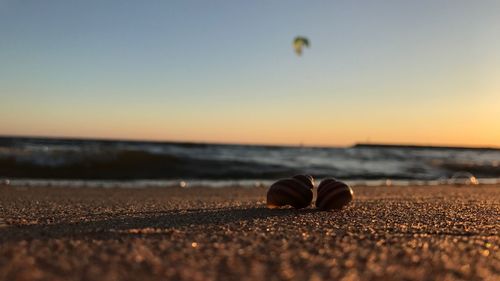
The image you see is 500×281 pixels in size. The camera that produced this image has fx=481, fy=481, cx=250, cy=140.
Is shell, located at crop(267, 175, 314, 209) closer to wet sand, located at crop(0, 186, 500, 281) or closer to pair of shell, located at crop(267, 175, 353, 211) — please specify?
pair of shell, located at crop(267, 175, 353, 211)

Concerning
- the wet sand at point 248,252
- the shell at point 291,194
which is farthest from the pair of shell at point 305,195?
the wet sand at point 248,252

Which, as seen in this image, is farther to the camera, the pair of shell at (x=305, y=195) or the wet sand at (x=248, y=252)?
the pair of shell at (x=305, y=195)

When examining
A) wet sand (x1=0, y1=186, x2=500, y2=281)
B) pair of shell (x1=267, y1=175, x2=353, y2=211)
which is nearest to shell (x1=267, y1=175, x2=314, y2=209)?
pair of shell (x1=267, y1=175, x2=353, y2=211)

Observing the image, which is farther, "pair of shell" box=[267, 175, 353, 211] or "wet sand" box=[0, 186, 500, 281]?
"pair of shell" box=[267, 175, 353, 211]

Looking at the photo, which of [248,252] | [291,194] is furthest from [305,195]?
[248,252]

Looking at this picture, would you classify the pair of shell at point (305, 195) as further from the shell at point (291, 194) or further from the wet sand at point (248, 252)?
the wet sand at point (248, 252)

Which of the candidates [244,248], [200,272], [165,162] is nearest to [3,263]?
[200,272]

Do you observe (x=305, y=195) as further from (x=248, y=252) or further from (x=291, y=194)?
(x=248, y=252)

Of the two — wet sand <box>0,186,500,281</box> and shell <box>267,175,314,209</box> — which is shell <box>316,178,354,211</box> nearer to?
shell <box>267,175,314,209</box>

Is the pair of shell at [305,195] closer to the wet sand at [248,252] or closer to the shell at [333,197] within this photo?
the shell at [333,197]
